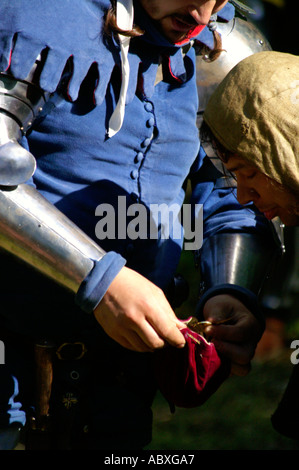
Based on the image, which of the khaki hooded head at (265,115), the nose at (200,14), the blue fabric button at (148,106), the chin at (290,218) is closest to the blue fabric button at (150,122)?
the blue fabric button at (148,106)

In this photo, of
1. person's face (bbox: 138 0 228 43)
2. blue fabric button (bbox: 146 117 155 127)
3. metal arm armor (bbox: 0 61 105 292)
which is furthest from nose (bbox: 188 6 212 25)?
metal arm armor (bbox: 0 61 105 292)

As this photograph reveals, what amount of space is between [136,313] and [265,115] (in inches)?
21.4

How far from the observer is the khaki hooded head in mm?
1642

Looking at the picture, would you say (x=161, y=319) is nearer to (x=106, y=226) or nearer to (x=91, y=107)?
(x=106, y=226)

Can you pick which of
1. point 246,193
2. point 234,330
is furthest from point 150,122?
point 234,330

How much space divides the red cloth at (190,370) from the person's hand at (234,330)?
0.04m

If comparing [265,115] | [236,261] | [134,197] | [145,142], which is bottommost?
[236,261]

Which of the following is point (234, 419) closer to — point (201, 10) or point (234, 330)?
point (234, 330)

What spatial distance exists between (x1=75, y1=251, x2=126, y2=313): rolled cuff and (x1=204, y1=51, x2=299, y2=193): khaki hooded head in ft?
1.40

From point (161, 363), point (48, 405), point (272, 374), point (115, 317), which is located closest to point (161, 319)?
point (115, 317)

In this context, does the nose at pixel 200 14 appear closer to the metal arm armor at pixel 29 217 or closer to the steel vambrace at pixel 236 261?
the metal arm armor at pixel 29 217

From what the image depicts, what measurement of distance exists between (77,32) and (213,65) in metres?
0.70

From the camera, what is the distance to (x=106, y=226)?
1.81 metres

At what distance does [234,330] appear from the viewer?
1.81m
